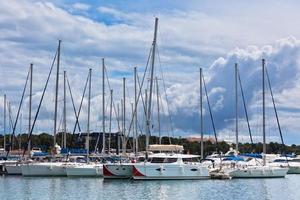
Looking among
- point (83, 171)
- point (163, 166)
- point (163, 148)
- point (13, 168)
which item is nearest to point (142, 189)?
point (163, 166)

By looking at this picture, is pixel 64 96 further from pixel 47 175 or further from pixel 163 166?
pixel 163 166

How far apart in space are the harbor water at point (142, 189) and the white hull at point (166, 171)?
41.1 inches

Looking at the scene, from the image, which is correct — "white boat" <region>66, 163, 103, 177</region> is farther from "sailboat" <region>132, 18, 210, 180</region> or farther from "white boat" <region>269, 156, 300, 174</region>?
"white boat" <region>269, 156, 300, 174</region>

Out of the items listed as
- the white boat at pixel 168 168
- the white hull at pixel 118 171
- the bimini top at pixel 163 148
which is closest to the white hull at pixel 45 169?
the white hull at pixel 118 171

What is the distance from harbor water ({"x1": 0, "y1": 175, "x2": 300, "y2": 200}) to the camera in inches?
2172

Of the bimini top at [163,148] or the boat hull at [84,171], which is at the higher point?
the bimini top at [163,148]

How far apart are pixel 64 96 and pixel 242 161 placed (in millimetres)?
26750

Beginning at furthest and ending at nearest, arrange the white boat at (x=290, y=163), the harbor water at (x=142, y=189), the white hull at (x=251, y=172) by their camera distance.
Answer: the white boat at (x=290, y=163) → the white hull at (x=251, y=172) → the harbor water at (x=142, y=189)

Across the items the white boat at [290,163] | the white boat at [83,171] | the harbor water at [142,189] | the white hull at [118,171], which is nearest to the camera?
the harbor water at [142,189]

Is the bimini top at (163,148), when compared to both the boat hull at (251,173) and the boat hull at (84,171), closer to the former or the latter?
the boat hull at (84,171)

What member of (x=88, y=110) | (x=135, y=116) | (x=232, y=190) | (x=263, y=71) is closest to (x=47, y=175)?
(x=88, y=110)

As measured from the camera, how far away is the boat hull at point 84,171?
7619 centimetres

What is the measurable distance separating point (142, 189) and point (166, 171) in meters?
9.28

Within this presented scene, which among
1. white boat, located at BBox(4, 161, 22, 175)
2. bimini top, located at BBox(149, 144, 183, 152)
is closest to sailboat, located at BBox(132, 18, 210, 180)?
bimini top, located at BBox(149, 144, 183, 152)
